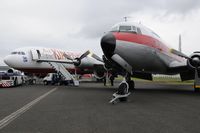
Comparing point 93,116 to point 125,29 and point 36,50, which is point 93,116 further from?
point 36,50

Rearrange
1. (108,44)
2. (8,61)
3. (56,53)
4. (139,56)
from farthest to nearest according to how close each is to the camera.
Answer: (56,53)
(8,61)
(139,56)
(108,44)

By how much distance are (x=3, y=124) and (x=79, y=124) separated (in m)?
1.98

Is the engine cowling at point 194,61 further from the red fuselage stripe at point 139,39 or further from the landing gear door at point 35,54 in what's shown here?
the landing gear door at point 35,54

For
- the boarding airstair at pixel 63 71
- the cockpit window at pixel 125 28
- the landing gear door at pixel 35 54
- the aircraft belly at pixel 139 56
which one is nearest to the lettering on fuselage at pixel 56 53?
the landing gear door at pixel 35 54

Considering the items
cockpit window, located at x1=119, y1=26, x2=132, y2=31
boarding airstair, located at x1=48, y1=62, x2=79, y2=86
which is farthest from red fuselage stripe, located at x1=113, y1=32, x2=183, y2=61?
boarding airstair, located at x1=48, y1=62, x2=79, y2=86

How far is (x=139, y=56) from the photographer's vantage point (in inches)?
563

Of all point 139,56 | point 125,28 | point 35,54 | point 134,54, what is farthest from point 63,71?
point 134,54

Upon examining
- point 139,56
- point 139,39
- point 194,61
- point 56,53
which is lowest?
point 194,61

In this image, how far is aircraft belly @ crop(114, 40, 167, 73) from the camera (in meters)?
13.3

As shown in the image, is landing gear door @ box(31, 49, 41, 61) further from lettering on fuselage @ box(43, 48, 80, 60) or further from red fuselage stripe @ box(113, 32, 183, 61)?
red fuselage stripe @ box(113, 32, 183, 61)

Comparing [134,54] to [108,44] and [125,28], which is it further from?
[108,44]

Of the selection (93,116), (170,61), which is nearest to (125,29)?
(170,61)

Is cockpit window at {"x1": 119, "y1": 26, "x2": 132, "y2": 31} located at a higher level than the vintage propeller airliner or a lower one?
higher

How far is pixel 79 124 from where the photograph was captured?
645cm
